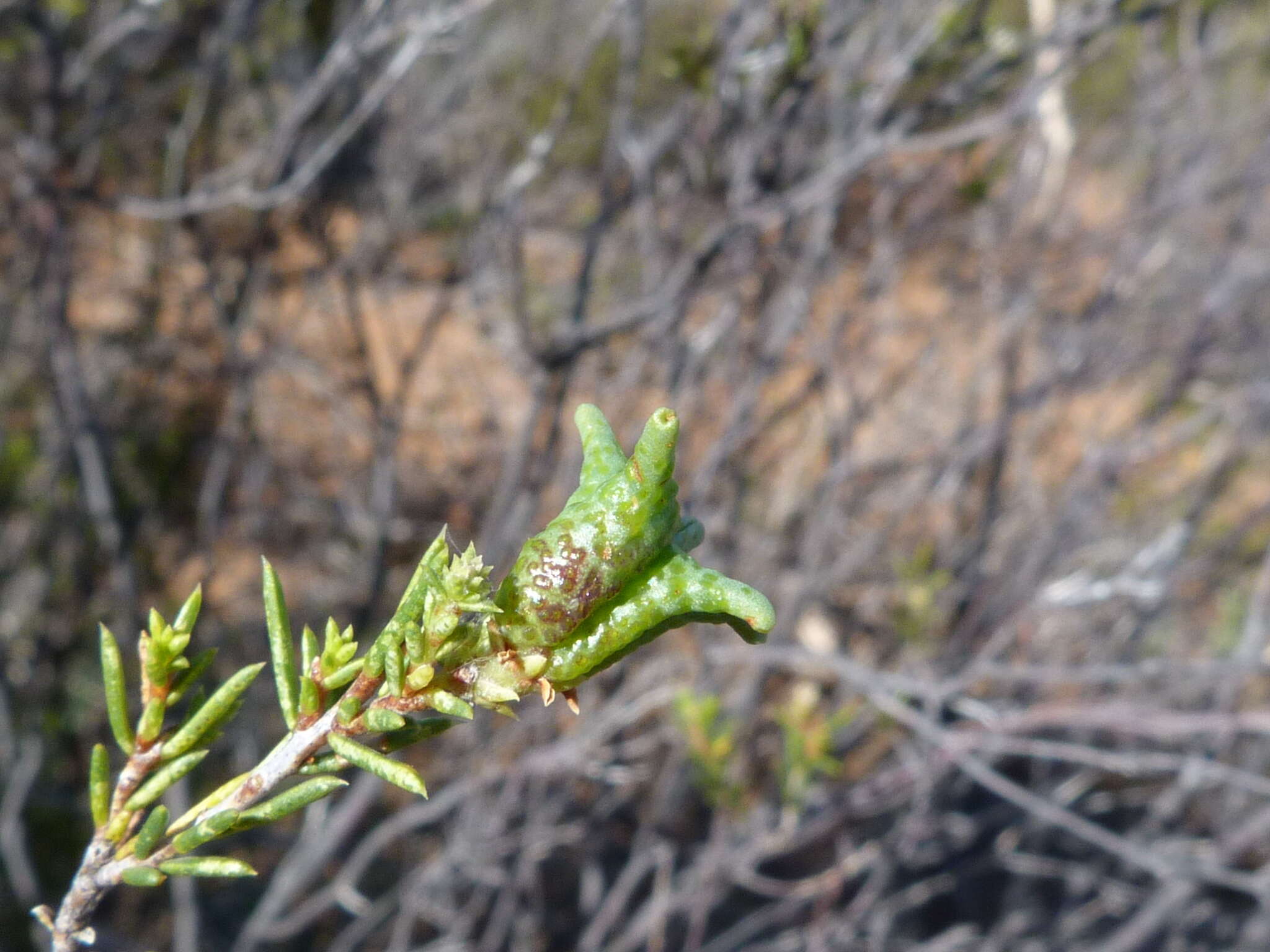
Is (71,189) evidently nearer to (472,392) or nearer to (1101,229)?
(472,392)

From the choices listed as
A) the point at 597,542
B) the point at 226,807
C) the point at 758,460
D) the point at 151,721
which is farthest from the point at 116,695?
the point at 758,460

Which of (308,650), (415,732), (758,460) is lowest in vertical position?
(758,460)

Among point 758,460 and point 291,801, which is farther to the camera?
point 758,460

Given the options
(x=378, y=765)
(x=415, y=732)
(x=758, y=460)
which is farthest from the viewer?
(x=758, y=460)

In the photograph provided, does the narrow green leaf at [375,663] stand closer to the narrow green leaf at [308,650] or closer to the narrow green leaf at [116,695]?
the narrow green leaf at [308,650]

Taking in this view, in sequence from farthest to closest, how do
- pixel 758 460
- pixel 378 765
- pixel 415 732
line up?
pixel 758 460, pixel 415 732, pixel 378 765

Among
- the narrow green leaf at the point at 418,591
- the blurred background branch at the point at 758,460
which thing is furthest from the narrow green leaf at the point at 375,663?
the blurred background branch at the point at 758,460

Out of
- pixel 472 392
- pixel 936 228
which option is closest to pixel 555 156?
pixel 472 392

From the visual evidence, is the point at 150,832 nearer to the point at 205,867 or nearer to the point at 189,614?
the point at 205,867
